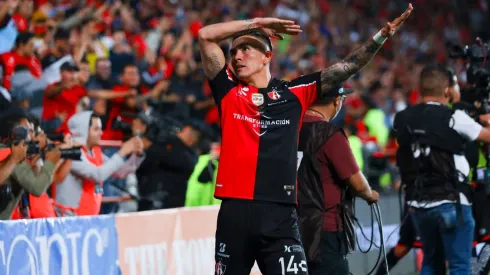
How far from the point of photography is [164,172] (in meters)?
10.8

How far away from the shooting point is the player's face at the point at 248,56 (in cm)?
593

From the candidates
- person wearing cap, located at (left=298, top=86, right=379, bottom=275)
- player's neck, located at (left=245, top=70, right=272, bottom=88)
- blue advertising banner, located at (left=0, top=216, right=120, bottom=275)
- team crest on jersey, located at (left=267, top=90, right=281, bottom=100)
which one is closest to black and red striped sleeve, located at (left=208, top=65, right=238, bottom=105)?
player's neck, located at (left=245, top=70, right=272, bottom=88)

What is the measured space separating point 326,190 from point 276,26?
1.43 m

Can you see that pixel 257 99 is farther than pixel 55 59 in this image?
No

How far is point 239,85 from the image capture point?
593 cm

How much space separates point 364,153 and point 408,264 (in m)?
3.23

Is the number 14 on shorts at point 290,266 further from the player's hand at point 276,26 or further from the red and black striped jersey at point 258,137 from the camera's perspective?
the player's hand at point 276,26

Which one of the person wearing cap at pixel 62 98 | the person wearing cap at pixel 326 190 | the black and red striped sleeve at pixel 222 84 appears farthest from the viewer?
the person wearing cap at pixel 62 98

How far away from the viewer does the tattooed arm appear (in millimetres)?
5812

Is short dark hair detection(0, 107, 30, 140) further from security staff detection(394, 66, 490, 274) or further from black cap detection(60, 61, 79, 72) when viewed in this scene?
security staff detection(394, 66, 490, 274)

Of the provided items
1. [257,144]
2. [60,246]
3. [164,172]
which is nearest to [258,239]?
[257,144]

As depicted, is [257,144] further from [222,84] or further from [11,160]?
[11,160]

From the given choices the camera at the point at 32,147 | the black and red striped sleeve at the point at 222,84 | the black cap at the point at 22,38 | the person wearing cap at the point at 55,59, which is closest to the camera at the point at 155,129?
the person wearing cap at the point at 55,59

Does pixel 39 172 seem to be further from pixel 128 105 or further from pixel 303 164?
pixel 128 105
